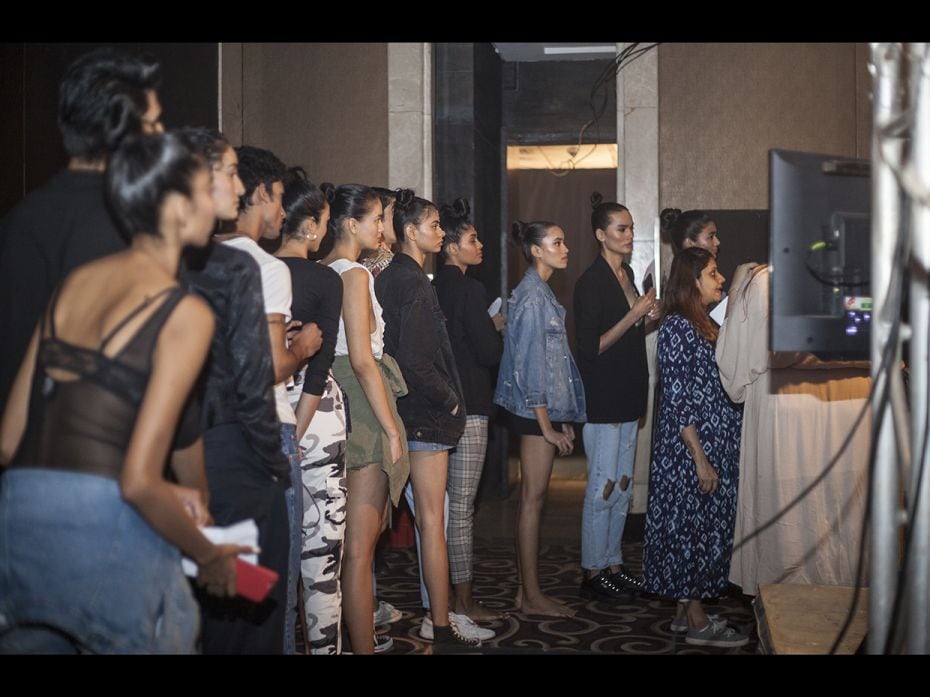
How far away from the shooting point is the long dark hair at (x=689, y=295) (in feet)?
13.6

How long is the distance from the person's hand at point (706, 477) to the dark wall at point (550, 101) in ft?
14.4

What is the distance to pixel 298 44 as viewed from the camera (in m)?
6.49

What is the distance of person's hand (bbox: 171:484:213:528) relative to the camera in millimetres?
1951

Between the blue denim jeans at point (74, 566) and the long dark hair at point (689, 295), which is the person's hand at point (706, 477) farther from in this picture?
the blue denim jeans at point (74, 566)

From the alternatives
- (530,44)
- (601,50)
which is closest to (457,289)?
(530,44)

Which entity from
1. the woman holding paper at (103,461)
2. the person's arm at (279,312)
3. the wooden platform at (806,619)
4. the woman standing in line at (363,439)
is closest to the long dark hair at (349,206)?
the woman standing in line at (363,439)

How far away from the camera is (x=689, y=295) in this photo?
4.15 meters

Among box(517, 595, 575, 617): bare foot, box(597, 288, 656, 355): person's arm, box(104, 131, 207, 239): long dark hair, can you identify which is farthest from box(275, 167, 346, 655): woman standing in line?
box(597, 288, 656, 355): person's arm

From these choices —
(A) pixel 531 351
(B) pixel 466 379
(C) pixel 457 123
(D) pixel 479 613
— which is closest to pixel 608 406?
(A) pixel 531 351

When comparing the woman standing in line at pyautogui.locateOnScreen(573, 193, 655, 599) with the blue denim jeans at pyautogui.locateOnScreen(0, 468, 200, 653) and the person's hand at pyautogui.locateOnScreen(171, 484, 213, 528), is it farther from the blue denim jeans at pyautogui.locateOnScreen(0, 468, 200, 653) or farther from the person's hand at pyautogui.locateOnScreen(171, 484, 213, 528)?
the blue denim jeans at pyautogui.locateOnScreen(0, 468, 200, 653)

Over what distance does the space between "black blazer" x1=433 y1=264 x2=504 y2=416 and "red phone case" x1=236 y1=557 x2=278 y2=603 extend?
230 cm
